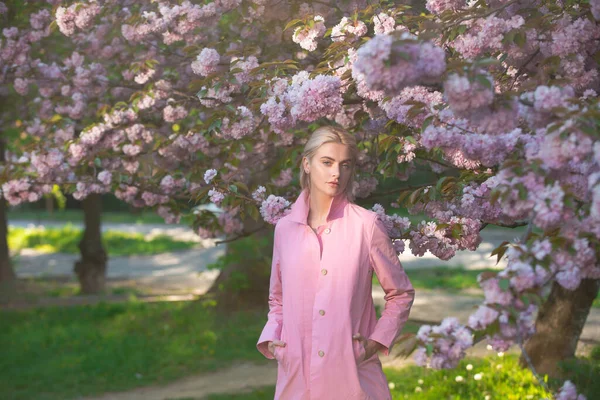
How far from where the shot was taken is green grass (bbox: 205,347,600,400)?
5.38 meters

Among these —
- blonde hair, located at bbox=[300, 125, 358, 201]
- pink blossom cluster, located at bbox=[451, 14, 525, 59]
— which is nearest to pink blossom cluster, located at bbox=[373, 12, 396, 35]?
pink blossom cluster, located at bbox=[451, 14, 525, 59]

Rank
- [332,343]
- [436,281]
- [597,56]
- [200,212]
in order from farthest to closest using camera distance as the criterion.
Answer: [436,281] → [200,212] → [597,56] → [332,343]

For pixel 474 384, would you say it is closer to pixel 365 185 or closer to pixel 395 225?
pixel 365 185

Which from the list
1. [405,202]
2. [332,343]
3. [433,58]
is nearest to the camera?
[433,58]

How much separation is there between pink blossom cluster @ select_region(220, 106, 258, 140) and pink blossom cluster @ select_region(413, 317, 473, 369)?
7.77ft

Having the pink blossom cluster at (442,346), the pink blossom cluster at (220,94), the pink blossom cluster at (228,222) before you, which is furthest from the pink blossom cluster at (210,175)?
the pink blossom cluster at (442,346)

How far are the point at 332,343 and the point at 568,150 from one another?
1.27 meters

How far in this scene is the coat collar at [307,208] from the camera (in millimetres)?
3256

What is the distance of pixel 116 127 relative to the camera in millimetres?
5539

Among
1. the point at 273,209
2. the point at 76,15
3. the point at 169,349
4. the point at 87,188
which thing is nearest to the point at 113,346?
the point at 169,349

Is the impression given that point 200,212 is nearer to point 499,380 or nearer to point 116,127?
point 116,127

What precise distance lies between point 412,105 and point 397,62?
119 centimetres

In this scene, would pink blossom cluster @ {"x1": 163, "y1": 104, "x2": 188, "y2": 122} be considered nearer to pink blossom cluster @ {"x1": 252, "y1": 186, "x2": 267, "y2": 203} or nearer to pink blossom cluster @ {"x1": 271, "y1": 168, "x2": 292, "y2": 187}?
pink blossom cluster @ {"x1": 271, "y1": 168, "x2": 292, "y2": 187}

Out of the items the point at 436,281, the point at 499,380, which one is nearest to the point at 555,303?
the point at 499,380
